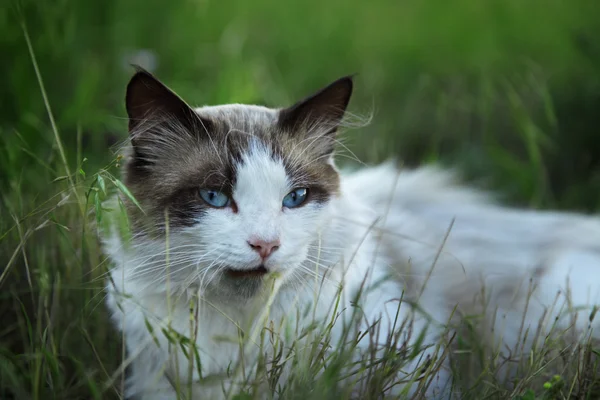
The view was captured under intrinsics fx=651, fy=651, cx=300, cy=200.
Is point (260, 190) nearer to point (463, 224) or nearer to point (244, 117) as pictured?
point (244, 117)

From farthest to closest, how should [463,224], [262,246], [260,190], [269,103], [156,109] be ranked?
[269,103], [463,224], [156,109], [260,190], [262,246]

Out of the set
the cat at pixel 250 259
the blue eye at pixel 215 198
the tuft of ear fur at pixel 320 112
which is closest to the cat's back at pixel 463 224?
the cat at pixel 250 259

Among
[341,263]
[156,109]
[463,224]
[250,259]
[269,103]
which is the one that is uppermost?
[156,109]

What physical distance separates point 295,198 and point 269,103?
7.43 ft

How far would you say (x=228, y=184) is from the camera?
1978 mm

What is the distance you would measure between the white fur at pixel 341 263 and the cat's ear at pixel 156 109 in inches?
9.5

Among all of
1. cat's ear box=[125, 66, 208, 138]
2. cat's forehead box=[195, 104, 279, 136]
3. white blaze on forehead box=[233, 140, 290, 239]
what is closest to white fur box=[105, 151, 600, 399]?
white blaze on forehead box=[233, 140, 290, 239]

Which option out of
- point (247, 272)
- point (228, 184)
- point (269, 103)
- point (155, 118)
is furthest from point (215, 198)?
point (269, 103)

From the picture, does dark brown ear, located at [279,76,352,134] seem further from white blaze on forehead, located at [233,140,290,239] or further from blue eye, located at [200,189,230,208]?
blue eye, located at [200,189,230,208]

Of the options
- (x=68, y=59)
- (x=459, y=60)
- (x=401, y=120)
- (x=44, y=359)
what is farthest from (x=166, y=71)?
(x=44, y=359)

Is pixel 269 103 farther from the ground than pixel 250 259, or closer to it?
farther from the ground

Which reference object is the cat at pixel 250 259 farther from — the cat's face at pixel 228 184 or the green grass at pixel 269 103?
the green grass at pixel 269 103

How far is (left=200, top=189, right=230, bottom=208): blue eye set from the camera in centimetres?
199

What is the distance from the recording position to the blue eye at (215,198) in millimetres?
1991
